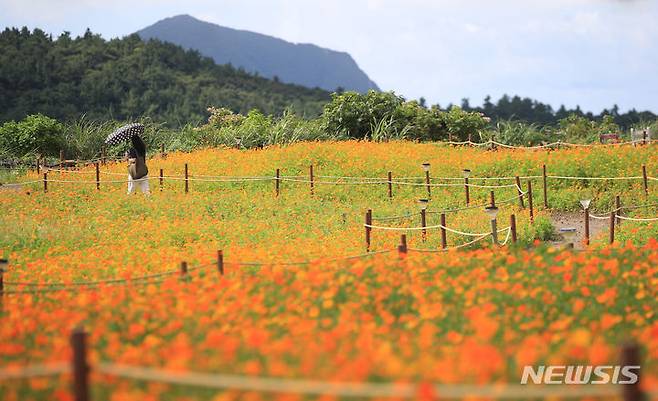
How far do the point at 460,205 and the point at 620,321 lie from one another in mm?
14444

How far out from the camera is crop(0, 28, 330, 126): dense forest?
53.7m

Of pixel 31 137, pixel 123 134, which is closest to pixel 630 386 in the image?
pixel 123 134

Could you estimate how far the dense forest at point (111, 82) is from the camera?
53688 millimetres

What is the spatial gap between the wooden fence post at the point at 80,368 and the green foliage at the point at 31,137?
3172 centimetres

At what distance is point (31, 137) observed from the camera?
3581 cm

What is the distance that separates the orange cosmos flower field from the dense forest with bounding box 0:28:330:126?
33857 mm

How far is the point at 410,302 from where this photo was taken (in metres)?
9.42

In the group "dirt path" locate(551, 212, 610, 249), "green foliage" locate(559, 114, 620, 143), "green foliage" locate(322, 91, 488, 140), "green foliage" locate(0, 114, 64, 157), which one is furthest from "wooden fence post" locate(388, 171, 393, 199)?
"green foliage" locate(0, 114, 64, 157)

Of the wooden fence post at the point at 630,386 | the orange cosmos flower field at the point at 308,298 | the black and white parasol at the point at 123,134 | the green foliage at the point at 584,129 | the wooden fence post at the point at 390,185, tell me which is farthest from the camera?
the green foliage at the point at 584,129

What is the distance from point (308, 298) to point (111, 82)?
53591mm

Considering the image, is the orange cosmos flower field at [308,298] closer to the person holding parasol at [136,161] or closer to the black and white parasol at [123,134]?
the person holding parasol at [136,161]

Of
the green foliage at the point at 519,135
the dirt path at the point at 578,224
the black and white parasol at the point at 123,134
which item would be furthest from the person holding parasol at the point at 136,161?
the green foliage at the point at 519,135

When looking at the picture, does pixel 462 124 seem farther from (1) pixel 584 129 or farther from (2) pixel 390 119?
(1) pixel 584 129

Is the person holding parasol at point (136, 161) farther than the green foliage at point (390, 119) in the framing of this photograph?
No
